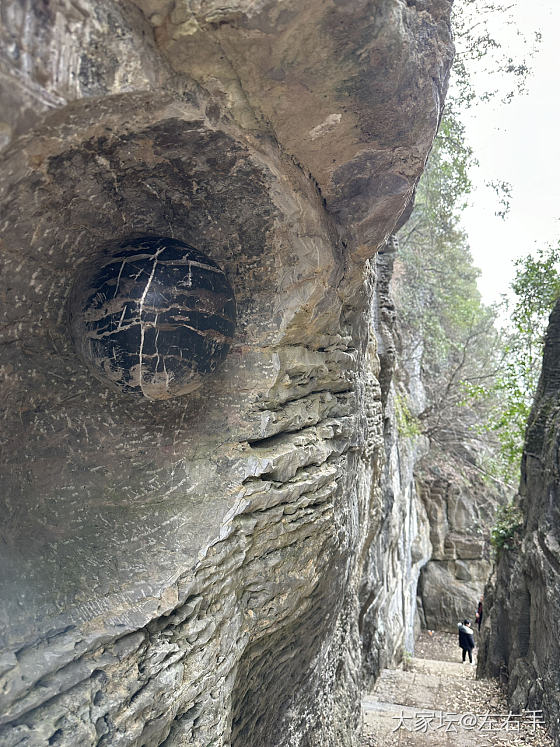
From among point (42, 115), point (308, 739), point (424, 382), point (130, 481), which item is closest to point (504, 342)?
point (424, 382)

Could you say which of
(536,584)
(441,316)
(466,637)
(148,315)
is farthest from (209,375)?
(441,316)

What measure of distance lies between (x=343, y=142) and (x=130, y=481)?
1.94 m

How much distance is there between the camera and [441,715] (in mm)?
4766

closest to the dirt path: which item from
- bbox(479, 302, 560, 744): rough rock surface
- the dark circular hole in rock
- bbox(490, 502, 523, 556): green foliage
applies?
bbox(479, 302, 560, 744): rough rock surface

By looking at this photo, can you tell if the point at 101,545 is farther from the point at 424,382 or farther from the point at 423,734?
the point at 424,382

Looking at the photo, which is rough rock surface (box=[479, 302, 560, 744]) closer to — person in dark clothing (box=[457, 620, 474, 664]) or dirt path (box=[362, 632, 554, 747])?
dirt path (box=[362, 632, 554, 747])

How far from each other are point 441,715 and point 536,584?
5.44ft

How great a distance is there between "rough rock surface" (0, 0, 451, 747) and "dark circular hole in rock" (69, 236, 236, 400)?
18 cm

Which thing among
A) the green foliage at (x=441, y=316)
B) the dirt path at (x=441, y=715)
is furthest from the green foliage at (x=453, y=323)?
the dirt path at (x=441, y=715)

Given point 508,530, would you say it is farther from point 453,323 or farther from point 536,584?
Answer: point 453,323

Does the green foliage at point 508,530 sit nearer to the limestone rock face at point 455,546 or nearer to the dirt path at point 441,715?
the dirt path at point 441,715

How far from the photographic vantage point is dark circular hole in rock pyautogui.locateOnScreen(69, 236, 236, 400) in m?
2.01

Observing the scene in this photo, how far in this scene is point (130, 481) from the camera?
7.97 ft

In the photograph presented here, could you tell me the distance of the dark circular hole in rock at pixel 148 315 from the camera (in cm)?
201
